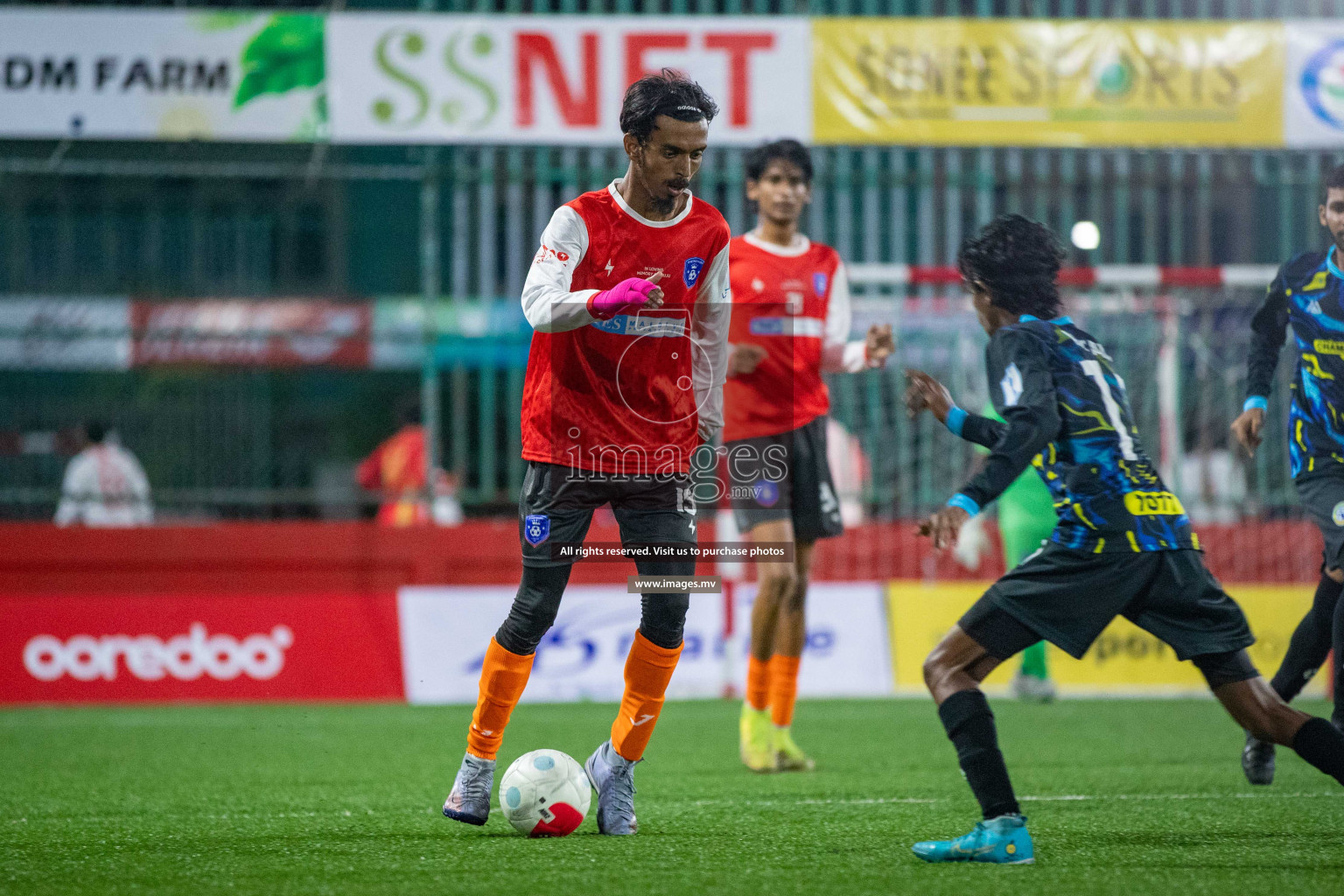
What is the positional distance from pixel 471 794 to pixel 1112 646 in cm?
617

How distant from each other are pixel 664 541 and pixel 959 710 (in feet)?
3.39

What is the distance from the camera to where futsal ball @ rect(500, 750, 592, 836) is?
175 inches

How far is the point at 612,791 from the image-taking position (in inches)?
181

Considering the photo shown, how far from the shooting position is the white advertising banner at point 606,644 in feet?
31.6

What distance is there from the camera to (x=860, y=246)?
12.6m

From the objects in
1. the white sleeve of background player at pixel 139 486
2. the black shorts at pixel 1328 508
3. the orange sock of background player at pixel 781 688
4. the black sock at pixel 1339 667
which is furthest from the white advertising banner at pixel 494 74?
the black sock at pixel 1339 667

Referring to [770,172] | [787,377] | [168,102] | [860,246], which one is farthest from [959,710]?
[860,246]

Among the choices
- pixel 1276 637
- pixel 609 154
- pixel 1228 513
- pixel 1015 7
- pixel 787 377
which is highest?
pixel 1015 7

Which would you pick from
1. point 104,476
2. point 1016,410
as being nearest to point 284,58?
point 104,476

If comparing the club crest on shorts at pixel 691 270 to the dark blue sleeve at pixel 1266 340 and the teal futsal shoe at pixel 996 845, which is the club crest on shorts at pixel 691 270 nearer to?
the teal futsal shoe at pixel 996 845

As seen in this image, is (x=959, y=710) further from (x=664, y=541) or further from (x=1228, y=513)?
(x=1228, y=513)

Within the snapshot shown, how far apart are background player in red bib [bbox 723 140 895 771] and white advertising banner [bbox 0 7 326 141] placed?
4770 millimetres

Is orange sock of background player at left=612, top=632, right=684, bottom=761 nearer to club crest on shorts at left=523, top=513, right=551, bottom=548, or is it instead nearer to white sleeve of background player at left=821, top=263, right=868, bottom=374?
club crest on shorts at left=523, top=513, right=551, bottom=548

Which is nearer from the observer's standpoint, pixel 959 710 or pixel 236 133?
pixel 959 710
